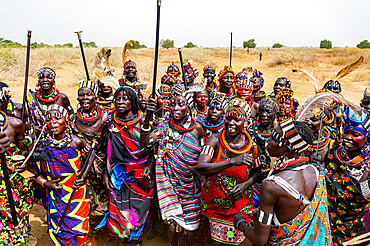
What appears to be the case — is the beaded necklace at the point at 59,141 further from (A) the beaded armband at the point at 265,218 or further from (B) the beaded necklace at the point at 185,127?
(A) the beaded armband at the point at 265,218

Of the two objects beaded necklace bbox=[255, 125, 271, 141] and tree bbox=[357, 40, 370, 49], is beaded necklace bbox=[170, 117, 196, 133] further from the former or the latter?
tree bbox=[357, 40, 370, 49]

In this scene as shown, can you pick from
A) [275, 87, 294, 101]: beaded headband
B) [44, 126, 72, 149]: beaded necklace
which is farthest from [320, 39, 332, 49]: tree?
[44, 126, 72, 149]: beaded necklace

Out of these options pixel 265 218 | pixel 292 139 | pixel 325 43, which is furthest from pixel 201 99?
pixel 325 43

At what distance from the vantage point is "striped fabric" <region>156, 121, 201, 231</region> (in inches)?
136

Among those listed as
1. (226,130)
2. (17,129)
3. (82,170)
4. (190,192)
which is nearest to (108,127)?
(82,170)

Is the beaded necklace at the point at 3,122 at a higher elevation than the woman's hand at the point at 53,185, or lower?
higher

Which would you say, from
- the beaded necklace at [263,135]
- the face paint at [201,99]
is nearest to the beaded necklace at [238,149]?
the beaded necklace at [263,135]

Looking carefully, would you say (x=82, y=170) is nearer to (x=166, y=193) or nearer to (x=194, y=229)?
(x=166, y=193)

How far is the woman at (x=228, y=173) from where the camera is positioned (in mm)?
2979

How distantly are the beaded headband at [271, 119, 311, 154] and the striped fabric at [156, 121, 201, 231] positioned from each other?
1388mm

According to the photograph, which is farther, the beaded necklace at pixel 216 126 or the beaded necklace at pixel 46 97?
the beaded necklace at pixel 46 97

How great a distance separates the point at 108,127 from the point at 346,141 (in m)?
2.72

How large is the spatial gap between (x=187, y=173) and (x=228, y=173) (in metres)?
0.58

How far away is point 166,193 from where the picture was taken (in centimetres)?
358
